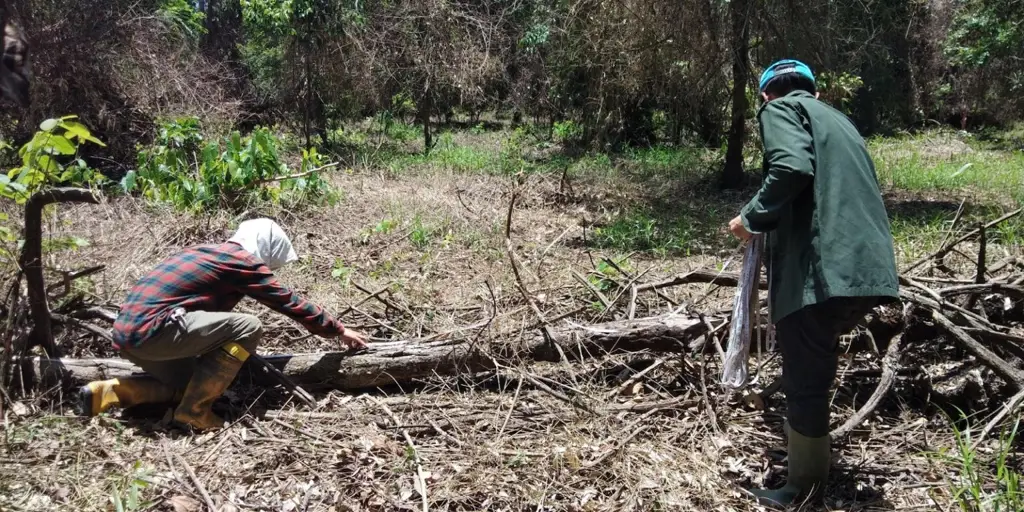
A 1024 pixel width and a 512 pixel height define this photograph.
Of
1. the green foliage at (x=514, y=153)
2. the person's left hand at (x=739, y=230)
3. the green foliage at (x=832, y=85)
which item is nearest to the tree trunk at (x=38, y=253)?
the person's left hand at (x=739, y=230)

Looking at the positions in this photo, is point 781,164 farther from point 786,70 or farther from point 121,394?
point 121,394

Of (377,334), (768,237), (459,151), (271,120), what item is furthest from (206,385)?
(271,120)

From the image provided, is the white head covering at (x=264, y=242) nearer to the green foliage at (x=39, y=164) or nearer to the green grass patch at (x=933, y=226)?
the green foliage at (x=39, y=164)

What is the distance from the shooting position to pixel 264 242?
334cm

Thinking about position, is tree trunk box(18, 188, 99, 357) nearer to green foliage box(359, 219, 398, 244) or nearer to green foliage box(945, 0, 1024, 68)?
green foliage box(359, 219, 398, 244)

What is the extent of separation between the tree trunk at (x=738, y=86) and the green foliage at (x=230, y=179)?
472cm

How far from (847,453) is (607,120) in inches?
389

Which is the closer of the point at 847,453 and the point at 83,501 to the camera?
the point at 83,501

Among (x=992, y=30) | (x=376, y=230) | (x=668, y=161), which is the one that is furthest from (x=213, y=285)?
(x=992, y=30)

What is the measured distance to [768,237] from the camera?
2754 millimetres

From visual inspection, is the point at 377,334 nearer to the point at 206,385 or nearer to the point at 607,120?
the point at 206,385

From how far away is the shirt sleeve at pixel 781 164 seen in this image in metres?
2.42

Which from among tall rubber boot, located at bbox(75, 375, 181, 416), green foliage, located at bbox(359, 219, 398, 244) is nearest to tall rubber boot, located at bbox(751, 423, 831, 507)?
tall rubber boot, located at bbox(75, 375, 181, 416)

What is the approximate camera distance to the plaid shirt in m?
3.13
